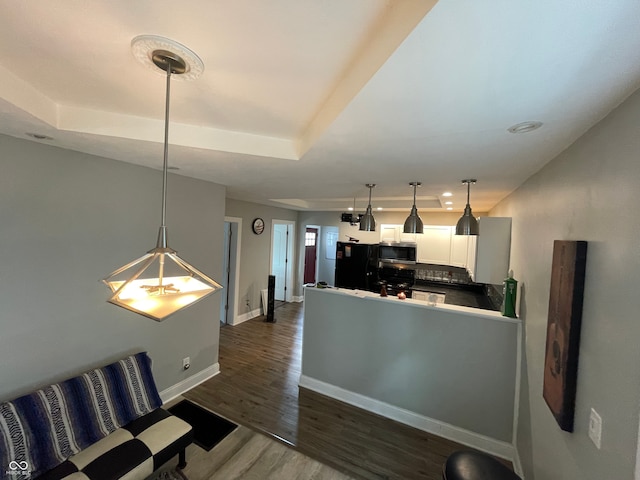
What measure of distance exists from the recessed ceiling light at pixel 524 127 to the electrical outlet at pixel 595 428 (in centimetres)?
121

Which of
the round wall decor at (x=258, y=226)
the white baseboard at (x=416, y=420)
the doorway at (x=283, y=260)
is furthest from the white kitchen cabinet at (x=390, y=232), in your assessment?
the white baseboard at (x=416, y=420)

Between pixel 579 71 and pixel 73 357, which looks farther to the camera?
pixel 73 357

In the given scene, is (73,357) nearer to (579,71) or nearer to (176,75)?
(176,75)

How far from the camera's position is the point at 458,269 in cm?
553

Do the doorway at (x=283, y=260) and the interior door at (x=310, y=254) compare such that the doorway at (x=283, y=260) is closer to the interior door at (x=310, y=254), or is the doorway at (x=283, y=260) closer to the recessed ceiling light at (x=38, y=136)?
the interior door at (x=310, y=254)

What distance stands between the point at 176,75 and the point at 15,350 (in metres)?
2.20

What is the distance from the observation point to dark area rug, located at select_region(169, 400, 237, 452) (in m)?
2.41

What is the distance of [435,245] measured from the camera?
5.36 meters

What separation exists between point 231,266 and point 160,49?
4467 mm

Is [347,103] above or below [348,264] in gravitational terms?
above

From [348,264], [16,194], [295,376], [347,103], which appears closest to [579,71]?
[347,103]

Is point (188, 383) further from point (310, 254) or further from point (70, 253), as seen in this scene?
point (310, 254)

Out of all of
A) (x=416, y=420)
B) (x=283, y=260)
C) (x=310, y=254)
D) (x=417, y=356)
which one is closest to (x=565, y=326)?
(x=417, y=356)

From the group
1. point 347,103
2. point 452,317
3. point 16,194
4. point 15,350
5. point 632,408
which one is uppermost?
point 347,103
